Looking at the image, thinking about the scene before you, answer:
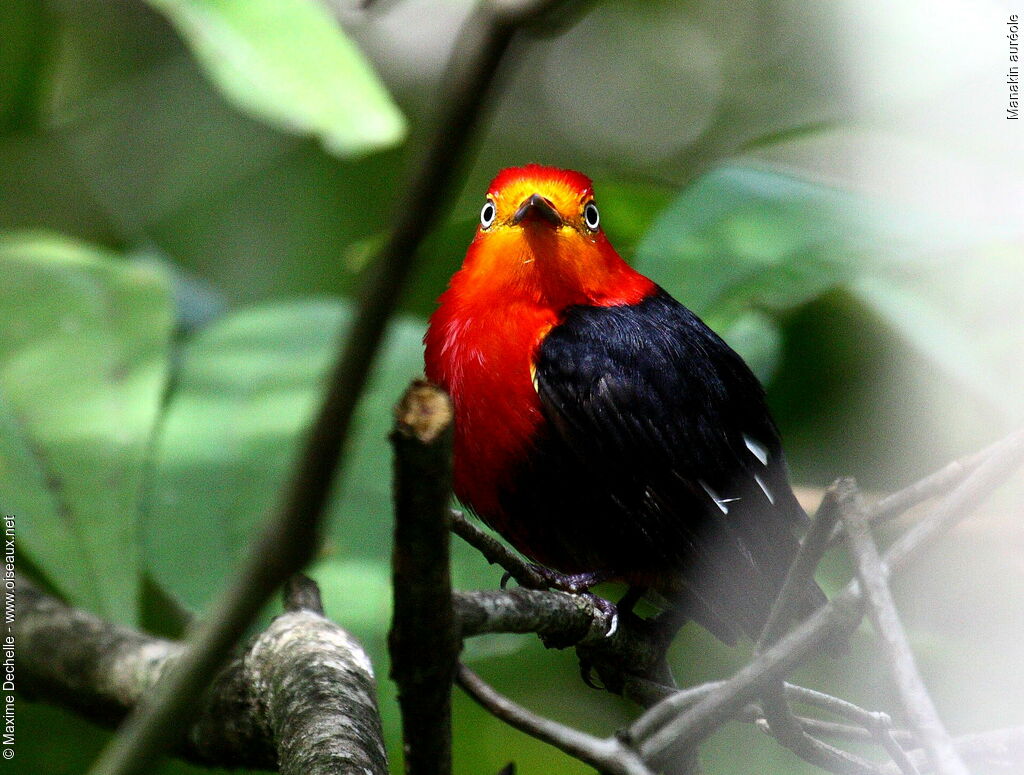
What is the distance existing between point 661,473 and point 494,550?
0.59 meters

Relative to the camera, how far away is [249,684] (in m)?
2.10

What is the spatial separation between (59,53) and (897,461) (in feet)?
10.3

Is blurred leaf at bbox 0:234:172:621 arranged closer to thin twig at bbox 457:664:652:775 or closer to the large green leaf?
the large green leaf

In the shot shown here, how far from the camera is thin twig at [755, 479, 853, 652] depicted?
96cm

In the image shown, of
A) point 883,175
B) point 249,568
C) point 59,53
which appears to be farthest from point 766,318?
point 59,53

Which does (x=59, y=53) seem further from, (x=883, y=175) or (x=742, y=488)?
(x=742, y=488)

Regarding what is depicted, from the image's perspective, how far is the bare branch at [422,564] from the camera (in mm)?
942

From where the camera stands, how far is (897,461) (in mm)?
2508

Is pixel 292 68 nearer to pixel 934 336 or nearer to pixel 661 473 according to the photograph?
pixel 661 473

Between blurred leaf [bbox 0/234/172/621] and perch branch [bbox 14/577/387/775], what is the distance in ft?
0.41

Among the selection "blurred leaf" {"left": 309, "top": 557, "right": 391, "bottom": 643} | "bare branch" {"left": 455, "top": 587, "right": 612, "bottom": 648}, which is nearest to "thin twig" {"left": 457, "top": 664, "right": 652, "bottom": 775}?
"bare branch" {"left": 455, "top": 587, "right": 612, "bottom": 648}

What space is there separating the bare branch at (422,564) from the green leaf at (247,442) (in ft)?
4.41

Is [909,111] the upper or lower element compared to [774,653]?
lower

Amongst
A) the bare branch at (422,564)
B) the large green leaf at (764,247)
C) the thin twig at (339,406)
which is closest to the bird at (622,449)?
the large green leaf at (764,247)
